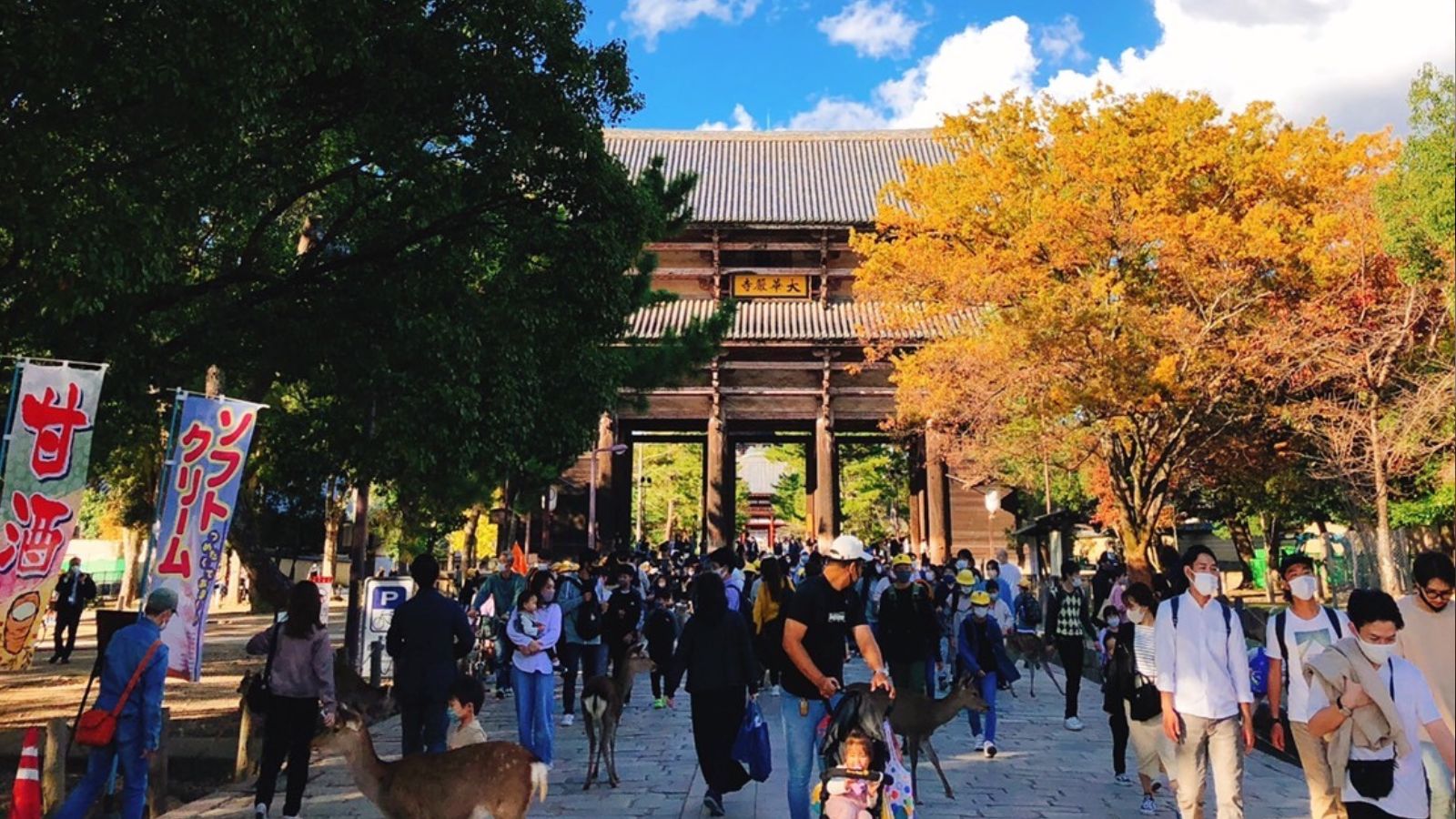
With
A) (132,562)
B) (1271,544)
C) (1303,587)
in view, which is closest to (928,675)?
(1303,587)

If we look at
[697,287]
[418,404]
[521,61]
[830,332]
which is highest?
[697,287]

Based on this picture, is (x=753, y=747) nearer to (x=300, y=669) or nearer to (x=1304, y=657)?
(x=300, y=669)

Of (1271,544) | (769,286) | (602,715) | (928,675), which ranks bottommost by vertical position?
(602,715)

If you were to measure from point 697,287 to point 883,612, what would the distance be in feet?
Result: 71.8

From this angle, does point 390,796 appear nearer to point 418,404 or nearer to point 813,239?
point 418,404

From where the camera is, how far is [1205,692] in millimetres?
5074

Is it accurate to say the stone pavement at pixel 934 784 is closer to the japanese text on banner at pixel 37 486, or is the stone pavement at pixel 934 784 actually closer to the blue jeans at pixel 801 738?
the blue jeans at pixel 801 738

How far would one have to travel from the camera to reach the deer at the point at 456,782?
4.96m

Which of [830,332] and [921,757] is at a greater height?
[830,332]

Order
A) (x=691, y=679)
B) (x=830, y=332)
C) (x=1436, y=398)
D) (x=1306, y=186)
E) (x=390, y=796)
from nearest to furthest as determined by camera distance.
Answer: (x=390, y=796), (x=691, y=679), (x=1436, y=398), (x=1306, y=186), (x=830, y=332)

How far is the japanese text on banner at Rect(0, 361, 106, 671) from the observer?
6953mm

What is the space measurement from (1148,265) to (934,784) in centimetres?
1242

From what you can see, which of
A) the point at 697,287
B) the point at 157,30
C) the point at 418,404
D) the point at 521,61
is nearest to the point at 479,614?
the point at 418,404

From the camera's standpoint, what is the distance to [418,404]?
8898 mm
